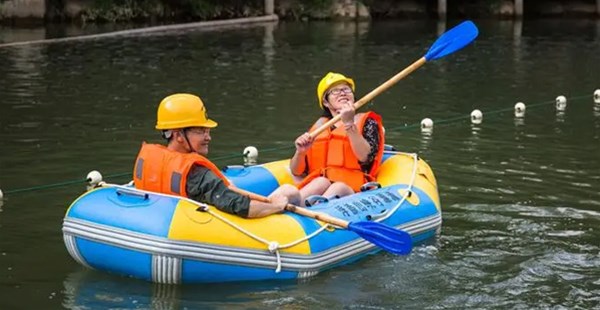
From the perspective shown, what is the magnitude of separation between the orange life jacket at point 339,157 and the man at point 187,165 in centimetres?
105

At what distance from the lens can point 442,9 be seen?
25.7 meters

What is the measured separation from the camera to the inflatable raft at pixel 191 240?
4.77 meters

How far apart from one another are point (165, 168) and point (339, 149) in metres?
1.38

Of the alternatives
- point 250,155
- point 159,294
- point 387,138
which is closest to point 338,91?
point 159,294

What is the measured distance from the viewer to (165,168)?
16.3 feet

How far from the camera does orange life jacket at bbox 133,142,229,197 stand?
4941 mm

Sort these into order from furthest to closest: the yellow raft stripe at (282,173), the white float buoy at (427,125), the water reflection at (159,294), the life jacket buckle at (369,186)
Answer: the white float buoy at (427,125), the yellow raft stripe at (282,173), the life jacket buckle at (369,186), the water reflection at (159,294)

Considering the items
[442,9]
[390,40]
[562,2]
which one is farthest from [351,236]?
[562,2]

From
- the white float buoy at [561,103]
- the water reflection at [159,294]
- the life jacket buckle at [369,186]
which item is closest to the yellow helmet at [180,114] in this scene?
the water reflection at [159,294]

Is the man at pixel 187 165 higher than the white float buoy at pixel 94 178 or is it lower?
higher

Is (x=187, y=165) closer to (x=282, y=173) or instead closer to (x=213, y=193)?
(x=213, y=193)

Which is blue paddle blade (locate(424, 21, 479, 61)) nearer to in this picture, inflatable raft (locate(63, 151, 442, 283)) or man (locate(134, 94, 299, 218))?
inflatable raft (locate(63, 151, 442, 283))

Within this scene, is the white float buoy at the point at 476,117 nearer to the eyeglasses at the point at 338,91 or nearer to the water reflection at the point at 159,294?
Answer: the eyeglasses at the point at 338,91

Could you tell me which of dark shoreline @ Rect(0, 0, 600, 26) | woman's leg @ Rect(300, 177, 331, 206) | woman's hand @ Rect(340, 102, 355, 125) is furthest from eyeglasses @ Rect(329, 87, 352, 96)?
dark shoreline @ Rect(0, 0, 600, 26)
